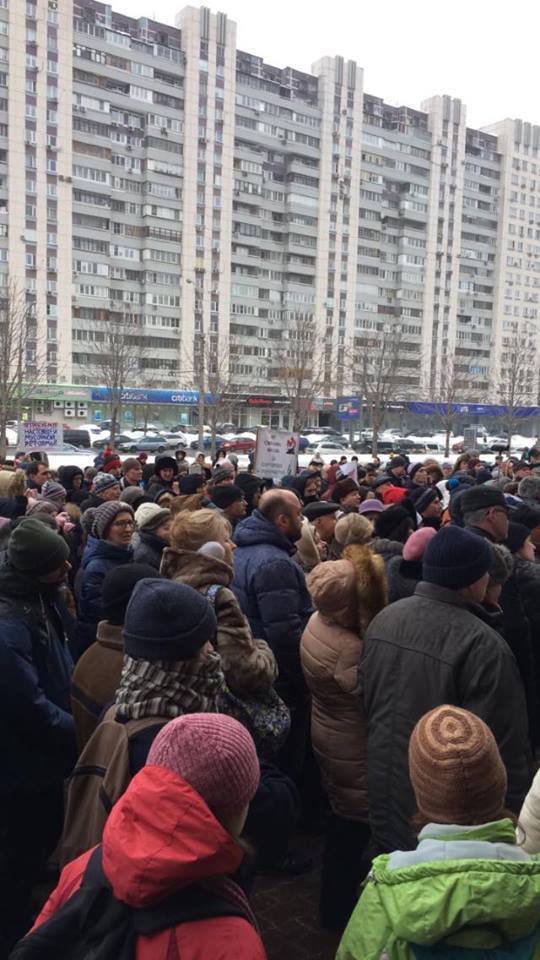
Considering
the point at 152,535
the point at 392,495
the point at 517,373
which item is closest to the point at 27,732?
the point at 152,535

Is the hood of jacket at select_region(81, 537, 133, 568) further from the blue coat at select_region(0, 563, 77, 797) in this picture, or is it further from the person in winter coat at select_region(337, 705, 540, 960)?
the person in winter coat at select_region(337, 705, 540, 960)

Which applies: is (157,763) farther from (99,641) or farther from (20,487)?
(20,487)

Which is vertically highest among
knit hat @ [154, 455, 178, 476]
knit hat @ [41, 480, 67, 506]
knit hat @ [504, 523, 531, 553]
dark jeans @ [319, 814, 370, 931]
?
knit hat @ [154, 455, 178, 476]

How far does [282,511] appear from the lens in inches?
180

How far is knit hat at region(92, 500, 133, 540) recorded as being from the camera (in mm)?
5324

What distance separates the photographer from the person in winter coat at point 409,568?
4.13 metres

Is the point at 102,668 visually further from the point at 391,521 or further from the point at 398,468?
the point at 398,468

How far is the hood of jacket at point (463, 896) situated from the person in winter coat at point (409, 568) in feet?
8.18

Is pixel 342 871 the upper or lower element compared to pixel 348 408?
lower

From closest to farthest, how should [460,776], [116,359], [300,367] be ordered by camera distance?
[460,776]
[116,359]
[300,367]

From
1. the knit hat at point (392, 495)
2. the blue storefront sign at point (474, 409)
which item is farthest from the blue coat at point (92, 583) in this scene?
the blue storefront sign at point (474, 409)

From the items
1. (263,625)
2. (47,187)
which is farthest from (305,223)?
(263,625)

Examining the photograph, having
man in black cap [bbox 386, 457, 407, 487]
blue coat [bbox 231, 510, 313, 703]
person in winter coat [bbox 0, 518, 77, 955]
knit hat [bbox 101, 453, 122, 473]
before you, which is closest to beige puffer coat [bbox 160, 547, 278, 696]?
person in winter coat [bbox 0, 518, 77, 955]

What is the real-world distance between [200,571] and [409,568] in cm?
147
